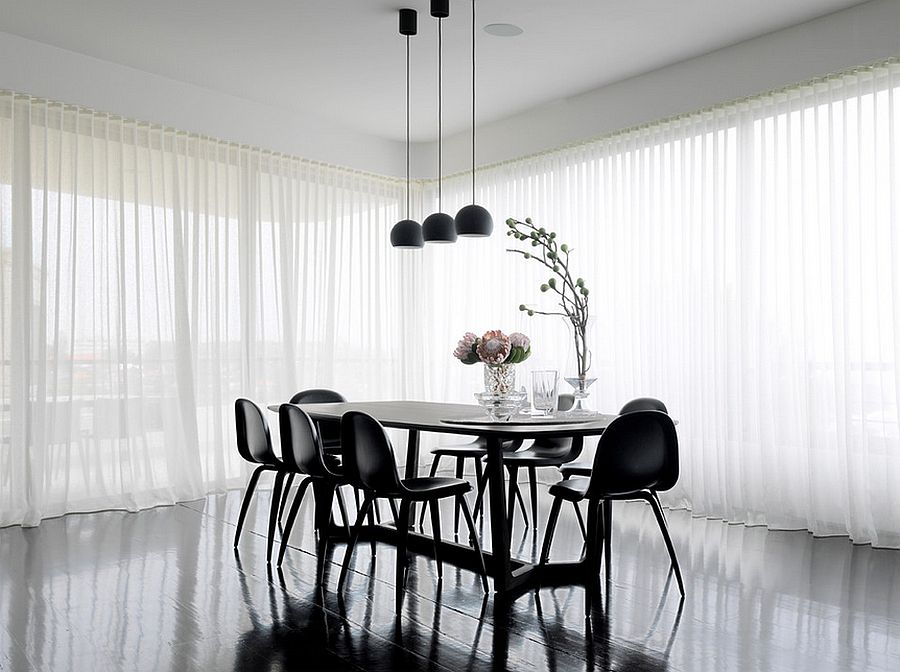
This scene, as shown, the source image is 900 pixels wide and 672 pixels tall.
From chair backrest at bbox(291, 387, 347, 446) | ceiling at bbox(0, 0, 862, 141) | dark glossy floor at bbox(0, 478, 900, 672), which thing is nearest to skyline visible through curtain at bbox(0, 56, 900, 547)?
ceiling at bbox(0, 0, 862, 141)

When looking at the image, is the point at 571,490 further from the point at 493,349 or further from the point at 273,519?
the point at 273,519

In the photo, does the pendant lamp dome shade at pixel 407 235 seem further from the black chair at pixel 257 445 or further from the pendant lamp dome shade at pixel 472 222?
the black chair at pixel 257 445

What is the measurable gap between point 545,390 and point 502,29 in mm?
2304

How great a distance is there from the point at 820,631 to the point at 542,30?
3.56m

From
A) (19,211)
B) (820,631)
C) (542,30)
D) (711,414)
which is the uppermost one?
(542,30)

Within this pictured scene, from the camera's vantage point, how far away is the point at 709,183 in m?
5.30

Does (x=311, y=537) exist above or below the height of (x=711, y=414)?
below

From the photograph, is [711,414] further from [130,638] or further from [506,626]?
[130,638]

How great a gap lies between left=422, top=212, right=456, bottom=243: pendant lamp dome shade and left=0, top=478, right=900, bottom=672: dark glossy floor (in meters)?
1.75

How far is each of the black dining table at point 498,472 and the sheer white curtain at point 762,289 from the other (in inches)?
63.0

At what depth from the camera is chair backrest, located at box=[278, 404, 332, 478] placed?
3.80 m

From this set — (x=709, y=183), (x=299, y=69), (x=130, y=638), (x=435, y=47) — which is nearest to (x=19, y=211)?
(x=299, y=69)

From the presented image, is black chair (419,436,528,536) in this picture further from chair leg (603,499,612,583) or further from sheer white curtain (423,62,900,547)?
sheer white curtain (423,62,900,547)

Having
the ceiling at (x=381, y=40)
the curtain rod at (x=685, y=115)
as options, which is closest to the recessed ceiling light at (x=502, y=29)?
the ceiling at (x=381, y=40)
